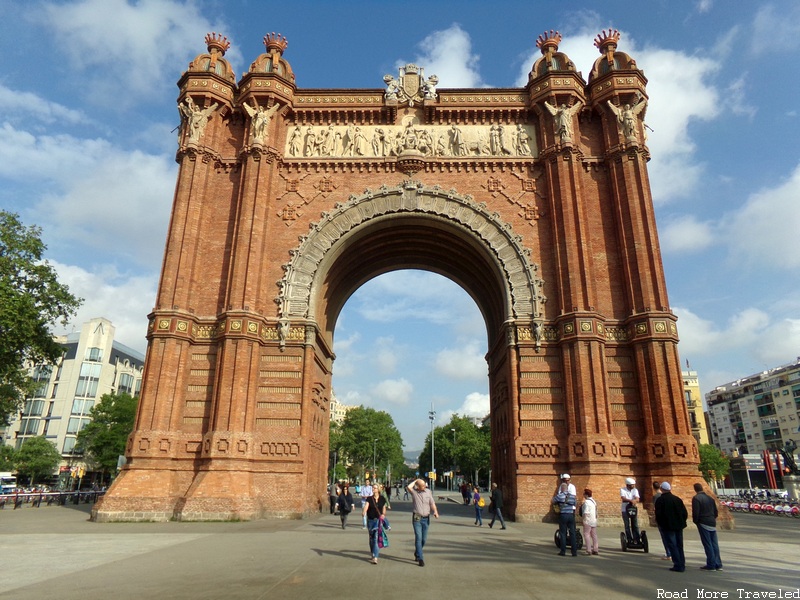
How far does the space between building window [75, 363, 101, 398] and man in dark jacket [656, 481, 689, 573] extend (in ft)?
267

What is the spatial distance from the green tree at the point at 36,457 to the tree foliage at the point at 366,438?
137ft

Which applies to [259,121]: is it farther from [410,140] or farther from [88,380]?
[88,380]

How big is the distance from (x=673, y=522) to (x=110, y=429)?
57080mm

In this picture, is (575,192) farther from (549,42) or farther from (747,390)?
(747,390)

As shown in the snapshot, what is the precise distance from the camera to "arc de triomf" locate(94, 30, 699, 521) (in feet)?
65.1

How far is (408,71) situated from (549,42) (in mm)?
7462

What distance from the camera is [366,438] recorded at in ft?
300

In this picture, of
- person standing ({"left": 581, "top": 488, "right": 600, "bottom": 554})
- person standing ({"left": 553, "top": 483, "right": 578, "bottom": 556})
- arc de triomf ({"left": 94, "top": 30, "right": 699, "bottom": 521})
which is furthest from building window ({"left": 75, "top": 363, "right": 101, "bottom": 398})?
person standing ({"left": 581, "top": 488, "right": 600, "bottom": 554})

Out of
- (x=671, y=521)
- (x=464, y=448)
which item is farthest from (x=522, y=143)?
(x=464, y=448)

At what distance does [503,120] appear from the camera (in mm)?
25938

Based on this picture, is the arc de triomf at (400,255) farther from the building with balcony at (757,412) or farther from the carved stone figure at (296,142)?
the building with balcony at (757,412)

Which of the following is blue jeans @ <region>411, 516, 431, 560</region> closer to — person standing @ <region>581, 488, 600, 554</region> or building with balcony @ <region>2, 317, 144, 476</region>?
person standing @ <region>581, 488, 600, 554</region>

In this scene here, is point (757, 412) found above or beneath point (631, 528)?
above

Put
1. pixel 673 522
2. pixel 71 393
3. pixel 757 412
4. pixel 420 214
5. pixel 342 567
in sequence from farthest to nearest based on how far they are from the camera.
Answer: pixel 757 412 → pixel 71 393 → pixel 420 214 → pixel 673 522 → pixel 342 567
